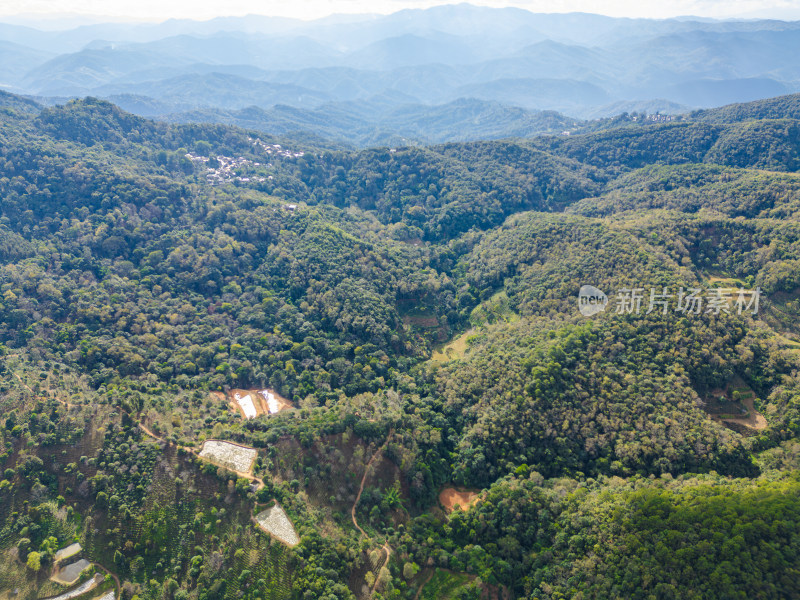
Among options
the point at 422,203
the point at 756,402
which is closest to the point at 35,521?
the point at 756,402

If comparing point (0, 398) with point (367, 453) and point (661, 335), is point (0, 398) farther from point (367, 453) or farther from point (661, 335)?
point (661, 335)

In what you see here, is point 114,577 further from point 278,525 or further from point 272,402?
point 272,402

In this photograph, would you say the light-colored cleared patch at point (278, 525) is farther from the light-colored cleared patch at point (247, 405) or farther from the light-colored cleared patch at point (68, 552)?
the light-colored cleared patch at point (247, 405)

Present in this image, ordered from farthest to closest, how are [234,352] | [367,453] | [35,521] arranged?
1. [234,352]
2. [367,453]
3. [35,521]

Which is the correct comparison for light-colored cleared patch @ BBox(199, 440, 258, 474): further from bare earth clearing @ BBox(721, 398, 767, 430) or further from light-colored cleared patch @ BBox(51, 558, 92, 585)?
bare earth clearing @ BBox(721, 398, 767, 430)

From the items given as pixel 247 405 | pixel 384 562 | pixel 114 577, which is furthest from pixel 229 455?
pixel 384 562

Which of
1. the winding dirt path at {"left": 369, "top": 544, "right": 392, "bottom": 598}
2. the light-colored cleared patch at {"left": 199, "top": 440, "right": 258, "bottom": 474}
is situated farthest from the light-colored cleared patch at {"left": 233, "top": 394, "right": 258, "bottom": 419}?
the winding dirt path at {"left": 369, "top": 544, "right": 392, "bottom": 598}

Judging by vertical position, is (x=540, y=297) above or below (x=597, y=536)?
above
